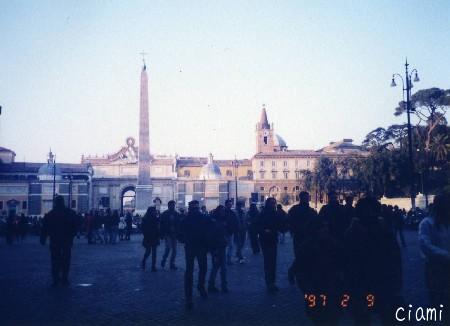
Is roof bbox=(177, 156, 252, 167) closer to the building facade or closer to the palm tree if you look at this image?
the building facade

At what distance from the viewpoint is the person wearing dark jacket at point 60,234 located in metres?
9.24

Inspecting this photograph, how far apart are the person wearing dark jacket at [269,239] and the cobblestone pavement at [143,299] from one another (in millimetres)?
291

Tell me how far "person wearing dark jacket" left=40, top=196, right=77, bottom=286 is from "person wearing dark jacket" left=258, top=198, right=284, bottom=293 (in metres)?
3.95

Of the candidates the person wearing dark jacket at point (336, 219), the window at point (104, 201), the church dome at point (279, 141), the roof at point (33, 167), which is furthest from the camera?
the church dome at point (279, 141)

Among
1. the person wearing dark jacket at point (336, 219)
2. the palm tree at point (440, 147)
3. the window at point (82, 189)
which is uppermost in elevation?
Result: the palm tree at point (440, 147)

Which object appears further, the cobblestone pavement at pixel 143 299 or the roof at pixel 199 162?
the roof at pixel 199 162

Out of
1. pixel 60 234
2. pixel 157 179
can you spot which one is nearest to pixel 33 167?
pixel 157 179

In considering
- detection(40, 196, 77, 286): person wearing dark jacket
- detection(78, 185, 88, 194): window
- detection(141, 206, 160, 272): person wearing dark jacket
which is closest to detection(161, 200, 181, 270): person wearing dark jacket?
detection(141, 206, 160, 272): person wearing dark jacket

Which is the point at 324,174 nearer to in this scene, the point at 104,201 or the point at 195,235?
the point at 104,201

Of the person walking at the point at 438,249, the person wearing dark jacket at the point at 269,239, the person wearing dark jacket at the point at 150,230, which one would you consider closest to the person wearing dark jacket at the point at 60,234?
the person wearing dark jacket at the point at 150,230

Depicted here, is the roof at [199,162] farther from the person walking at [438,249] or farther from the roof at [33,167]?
the person walking at [438,249]

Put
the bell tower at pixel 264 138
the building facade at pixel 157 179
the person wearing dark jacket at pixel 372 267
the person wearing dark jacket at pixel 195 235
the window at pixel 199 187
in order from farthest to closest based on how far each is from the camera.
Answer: the bell tower at pixel 264 138 → the window at pixel 199 187 → the building facade at pixel 157 179 → the person wearing dark jacket at pixel 195 235 → the person wearing dark jacket at pixel 372 267

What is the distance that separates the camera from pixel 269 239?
8.35 metres

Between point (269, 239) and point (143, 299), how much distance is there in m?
2.49
